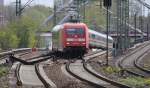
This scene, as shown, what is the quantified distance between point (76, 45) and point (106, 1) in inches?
468

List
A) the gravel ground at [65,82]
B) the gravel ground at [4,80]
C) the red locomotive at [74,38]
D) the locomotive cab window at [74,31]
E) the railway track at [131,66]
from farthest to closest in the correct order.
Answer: the locomotive cab window at [74,31]
the red locomotive at [74,38]
the railway track at [131,66]
the gravel ground at [4,80]
the gravel ground at [65,82]

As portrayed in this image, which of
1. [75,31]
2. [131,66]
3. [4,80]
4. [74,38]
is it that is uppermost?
[75,31]

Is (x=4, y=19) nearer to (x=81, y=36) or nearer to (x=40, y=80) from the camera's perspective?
(x=81, y=36)

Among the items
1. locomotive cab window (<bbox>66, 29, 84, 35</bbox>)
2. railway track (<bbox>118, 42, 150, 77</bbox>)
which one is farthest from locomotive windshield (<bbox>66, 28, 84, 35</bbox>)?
railway track (<bbox>118, 42, 150, 77</bbox>)

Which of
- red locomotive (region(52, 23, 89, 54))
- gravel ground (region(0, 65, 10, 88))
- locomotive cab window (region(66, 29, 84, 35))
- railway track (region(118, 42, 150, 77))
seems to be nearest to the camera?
gravel ground (region(0, 65, 10, 88))

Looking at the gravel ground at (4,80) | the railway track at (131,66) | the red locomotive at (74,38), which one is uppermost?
the red locomotive at (74,38)

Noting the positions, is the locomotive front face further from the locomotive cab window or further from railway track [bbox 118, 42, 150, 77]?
railway track [bbox 118, 42, 150, 77]

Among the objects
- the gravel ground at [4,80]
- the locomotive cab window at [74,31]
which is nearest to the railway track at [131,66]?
the locomotive cab window at [74,31]

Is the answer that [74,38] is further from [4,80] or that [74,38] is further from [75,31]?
[4,80]

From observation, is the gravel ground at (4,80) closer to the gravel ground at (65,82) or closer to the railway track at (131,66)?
the gravel ground at (65,82)

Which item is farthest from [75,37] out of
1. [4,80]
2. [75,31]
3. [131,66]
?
[4,80]

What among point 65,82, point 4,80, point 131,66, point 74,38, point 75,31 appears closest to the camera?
point 65,82

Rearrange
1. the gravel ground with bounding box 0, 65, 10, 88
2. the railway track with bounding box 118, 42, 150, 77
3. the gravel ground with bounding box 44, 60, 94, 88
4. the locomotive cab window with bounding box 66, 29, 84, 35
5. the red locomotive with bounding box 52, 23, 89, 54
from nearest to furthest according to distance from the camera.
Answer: the gravel ground with bounding box 44, 60, 94, 88, the gravel ground with bounding box 0, 65, 10, 88, the railway track with bounding box 118, 42, 150, 77, the red locomotive with bounding box 52, 23, 89, 54, the locomotive cab window with bounding box 66, 29, 84, 35

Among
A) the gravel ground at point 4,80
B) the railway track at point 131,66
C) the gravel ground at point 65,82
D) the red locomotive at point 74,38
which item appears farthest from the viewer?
the red locomotive at point 74,38
